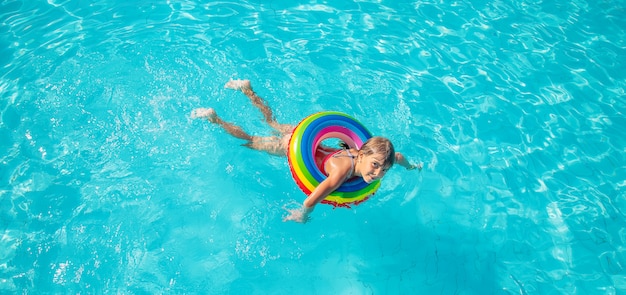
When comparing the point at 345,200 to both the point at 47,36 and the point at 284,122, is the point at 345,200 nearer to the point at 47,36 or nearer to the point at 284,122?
the point at 284,122

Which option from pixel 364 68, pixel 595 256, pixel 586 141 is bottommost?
pixel 595 256

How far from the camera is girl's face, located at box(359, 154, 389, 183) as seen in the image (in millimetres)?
4078

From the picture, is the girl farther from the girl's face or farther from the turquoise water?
the turquoise water

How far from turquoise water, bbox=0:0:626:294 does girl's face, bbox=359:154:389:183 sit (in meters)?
1.13

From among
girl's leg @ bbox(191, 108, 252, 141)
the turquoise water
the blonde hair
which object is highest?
the blonde hair

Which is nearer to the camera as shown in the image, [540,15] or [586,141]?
[586,141]

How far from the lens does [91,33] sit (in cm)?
700

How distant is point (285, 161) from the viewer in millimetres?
5570

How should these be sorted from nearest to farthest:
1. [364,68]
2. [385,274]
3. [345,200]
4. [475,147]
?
[345,200]
[385,274]
[475,147]
[364,68]

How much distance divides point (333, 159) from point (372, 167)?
54 cm

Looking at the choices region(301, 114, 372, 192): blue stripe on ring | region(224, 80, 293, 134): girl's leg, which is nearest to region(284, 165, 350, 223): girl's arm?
region(301, 114, 372, 192): blue stripe on ring

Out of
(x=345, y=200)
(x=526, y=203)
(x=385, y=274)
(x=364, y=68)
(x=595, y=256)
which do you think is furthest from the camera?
(x=364, y=68)

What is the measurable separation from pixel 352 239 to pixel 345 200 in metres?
0.89

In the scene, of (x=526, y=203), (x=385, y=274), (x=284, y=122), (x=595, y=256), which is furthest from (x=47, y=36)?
(x=595, y=256)
